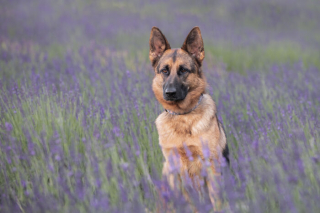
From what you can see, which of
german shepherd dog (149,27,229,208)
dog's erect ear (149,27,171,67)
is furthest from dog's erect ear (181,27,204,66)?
dog's erect ear (149,27,171,67)

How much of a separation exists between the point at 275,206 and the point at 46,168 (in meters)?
1.67

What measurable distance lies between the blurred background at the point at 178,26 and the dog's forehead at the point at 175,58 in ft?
15.4

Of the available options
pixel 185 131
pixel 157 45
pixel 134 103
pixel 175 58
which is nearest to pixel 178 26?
pixel 134 103

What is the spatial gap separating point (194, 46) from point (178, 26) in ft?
27.5

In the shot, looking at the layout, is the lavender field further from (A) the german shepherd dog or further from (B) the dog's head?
(B) the dog's head

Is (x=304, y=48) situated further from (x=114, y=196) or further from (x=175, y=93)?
(x=114, y=196)

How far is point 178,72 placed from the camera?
3254 millimetres

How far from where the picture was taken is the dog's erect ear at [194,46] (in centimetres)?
326

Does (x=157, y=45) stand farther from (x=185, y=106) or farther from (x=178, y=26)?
(x=178, y=26)

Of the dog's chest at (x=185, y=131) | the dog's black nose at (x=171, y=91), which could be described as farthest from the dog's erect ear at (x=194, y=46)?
the dog's chest at (x=185, y=131)

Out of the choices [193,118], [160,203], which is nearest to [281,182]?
[160,203]

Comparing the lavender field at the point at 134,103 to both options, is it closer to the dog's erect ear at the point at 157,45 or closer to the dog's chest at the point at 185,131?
the dog's chest at the point at 185,131

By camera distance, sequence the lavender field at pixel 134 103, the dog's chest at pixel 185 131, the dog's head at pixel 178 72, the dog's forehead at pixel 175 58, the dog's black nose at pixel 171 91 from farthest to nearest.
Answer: the dog's forehead at pixel 175 58
the dog's head at pixel 178 72
the dog's black nose at pixel 171 91
the dog's chest at pixel 185 131
the lavender field at pixel 134 103

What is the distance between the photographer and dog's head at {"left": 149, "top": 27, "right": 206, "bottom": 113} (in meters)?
3.11
